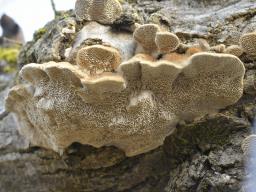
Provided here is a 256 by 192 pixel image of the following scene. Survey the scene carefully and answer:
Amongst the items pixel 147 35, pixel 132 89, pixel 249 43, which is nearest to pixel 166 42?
pixel 147 35

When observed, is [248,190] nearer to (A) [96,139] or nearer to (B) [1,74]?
(A) [96,139]

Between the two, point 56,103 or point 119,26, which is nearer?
point 56,103

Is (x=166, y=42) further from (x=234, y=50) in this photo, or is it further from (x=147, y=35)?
(x=234, y=50)

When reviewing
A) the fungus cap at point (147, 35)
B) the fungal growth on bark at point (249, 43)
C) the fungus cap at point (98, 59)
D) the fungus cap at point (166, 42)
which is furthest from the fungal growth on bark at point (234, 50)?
the fungus cap at point (98, 59)

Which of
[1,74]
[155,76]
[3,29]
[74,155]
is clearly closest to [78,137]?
[74,155]

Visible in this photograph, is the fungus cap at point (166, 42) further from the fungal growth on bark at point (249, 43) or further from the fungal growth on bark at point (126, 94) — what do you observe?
the fungal growth on bark at point (249, 43)

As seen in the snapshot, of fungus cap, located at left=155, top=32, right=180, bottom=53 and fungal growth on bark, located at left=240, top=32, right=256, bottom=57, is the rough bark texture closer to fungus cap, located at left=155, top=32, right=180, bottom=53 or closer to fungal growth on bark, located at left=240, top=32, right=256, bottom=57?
fungal growth on bark, located at left=240, top=32, right=256, bottom=57
